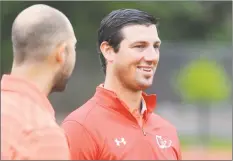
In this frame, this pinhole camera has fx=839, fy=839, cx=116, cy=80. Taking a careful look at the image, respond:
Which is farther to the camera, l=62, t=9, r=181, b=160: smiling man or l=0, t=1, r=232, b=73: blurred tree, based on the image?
l=0, t=1, r=232, b=73: blurred tree

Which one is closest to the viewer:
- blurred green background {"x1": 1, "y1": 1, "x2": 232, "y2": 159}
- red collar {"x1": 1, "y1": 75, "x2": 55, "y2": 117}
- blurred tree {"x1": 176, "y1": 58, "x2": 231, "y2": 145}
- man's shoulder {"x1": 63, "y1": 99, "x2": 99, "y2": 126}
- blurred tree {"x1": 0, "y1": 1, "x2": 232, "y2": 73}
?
red collar {"x1": 1, "y1": 75, "x2": 55, "y2": 117}

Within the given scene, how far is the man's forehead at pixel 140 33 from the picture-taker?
13.6ft

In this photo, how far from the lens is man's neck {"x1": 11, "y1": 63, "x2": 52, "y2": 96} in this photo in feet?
10.3

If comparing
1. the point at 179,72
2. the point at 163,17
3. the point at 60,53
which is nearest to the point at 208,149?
the point at 179,72

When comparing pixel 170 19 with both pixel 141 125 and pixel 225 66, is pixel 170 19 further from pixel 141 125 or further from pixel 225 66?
pixel 141 125

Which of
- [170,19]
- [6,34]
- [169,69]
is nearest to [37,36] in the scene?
[169,69]

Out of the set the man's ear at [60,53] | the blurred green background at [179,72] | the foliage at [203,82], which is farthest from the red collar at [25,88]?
the foliage at [203,82]

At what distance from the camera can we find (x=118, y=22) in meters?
4.23

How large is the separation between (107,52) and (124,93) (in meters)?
0.23

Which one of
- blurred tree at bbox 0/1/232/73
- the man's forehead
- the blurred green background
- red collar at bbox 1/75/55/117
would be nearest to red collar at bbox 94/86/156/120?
the man's forehead

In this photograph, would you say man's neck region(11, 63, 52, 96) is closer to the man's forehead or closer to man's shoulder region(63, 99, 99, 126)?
man's shoulder region(63, 99, 99, 126)

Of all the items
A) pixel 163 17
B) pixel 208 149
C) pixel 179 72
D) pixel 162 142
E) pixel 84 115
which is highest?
pixel 84 115

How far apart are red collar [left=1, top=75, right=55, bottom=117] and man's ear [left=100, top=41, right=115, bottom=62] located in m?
1.13

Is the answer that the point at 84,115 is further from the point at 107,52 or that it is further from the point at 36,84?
the point at 36,84
